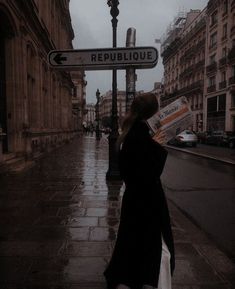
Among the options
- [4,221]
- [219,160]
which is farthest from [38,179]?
[219,160]

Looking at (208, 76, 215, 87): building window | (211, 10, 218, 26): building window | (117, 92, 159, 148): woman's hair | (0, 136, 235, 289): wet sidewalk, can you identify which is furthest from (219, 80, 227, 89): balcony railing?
(117, 92, 159, 148): woman's hair

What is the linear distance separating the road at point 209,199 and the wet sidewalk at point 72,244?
0.92 ft

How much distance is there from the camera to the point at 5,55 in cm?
1170

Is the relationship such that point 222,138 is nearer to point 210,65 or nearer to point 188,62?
point 210,65

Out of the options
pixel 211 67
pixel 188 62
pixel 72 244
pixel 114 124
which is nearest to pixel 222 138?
pixel 211 67

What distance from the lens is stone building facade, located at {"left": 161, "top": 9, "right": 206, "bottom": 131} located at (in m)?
50.6

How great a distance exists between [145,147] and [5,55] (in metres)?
10.6

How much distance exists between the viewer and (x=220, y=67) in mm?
42125

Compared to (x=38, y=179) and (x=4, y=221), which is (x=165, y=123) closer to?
(x=4, y=221)

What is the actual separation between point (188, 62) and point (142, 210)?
58.6 m

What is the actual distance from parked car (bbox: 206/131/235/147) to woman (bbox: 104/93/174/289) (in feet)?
87.6

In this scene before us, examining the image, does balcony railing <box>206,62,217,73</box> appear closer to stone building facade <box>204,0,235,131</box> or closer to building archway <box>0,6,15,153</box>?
stone building facade <box>204,0,235,131</box>

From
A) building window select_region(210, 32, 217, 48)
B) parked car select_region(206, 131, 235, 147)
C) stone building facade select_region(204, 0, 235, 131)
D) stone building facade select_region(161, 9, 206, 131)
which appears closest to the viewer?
parked car select_region(206, 131, 235, 147)

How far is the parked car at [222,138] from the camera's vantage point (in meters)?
28.2
